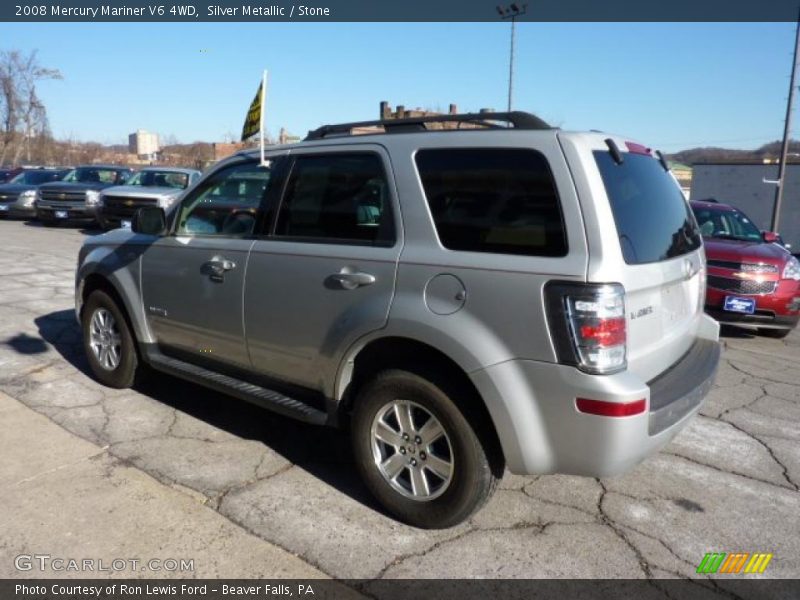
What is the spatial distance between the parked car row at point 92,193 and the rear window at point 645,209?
11070mm

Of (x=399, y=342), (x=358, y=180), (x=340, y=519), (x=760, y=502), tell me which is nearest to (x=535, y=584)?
(x=340, y=519)

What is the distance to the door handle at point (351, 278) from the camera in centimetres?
310

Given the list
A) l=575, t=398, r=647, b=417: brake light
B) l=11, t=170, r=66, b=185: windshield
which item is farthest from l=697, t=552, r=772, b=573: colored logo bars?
l=11, t=170, r=66, b=185: windshield

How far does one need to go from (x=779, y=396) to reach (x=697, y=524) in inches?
102

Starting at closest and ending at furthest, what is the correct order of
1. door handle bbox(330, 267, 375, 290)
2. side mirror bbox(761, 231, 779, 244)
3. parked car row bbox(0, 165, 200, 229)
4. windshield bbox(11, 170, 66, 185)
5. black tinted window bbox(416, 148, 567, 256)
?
black tinted window bbox(416, 148, 567, 256)
door handle bbox(330, 267, 375, 290)
side mirror bbox(761, 231, 779, 244)
parked car row bbox(0, 165, 200, 229)
windshield bbox(11, 170, 66, 185)

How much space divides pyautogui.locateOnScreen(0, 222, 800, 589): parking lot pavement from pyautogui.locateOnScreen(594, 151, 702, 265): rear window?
1341 millimetres

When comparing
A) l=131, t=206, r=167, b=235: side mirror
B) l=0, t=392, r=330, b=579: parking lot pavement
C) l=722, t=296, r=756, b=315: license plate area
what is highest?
l=131, t=206, r=167, b=235: side mirror

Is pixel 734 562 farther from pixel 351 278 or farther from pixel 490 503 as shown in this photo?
pixel 351 278

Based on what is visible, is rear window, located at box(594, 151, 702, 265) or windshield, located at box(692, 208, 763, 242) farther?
windshield, located at box(692, 208, 763, 242)

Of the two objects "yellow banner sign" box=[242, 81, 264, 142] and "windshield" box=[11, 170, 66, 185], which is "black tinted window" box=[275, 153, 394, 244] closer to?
"yellow banner sign" box=[242, 81, 264, 142]

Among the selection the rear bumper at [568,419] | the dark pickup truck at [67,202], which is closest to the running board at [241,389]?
the rear bumper at [568,419]

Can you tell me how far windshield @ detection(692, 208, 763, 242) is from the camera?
26.8 ft

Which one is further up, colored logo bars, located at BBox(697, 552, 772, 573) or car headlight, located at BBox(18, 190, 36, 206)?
car headlight, located at BBox(18, 190, 36, 206)

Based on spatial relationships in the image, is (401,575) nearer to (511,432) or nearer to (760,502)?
(511,432)
